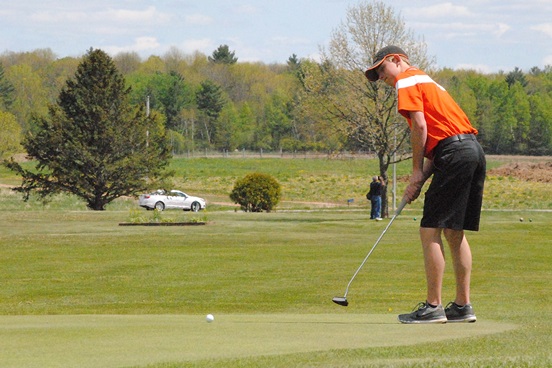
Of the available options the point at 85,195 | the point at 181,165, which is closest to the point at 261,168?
the point at 181,165

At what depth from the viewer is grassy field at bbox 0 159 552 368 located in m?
6.97

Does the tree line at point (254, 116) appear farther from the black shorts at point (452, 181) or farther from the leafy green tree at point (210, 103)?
the black shorts at point (452, 181)

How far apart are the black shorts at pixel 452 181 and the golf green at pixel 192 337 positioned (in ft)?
2.92

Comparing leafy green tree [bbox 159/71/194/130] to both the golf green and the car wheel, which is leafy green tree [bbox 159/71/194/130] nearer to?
the car wheel

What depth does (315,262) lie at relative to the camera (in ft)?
83.9

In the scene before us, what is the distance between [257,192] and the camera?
174 ft

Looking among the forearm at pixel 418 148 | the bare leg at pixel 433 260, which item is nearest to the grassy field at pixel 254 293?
the bare leg at pixel 433 260

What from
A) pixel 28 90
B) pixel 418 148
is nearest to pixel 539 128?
pixel 28 90

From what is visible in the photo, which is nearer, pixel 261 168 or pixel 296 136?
pixel 261 168

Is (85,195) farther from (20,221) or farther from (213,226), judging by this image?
(213,226)

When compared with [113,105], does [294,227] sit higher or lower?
lower

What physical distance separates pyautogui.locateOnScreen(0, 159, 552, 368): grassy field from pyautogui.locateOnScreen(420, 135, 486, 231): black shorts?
904 mm

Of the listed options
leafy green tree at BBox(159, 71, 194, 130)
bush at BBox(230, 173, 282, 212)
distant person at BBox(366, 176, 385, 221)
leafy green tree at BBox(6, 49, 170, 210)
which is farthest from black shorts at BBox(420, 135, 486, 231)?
leafy green tree at BBox(159, 71, 194, 130)

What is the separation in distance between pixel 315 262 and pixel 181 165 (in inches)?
3763
